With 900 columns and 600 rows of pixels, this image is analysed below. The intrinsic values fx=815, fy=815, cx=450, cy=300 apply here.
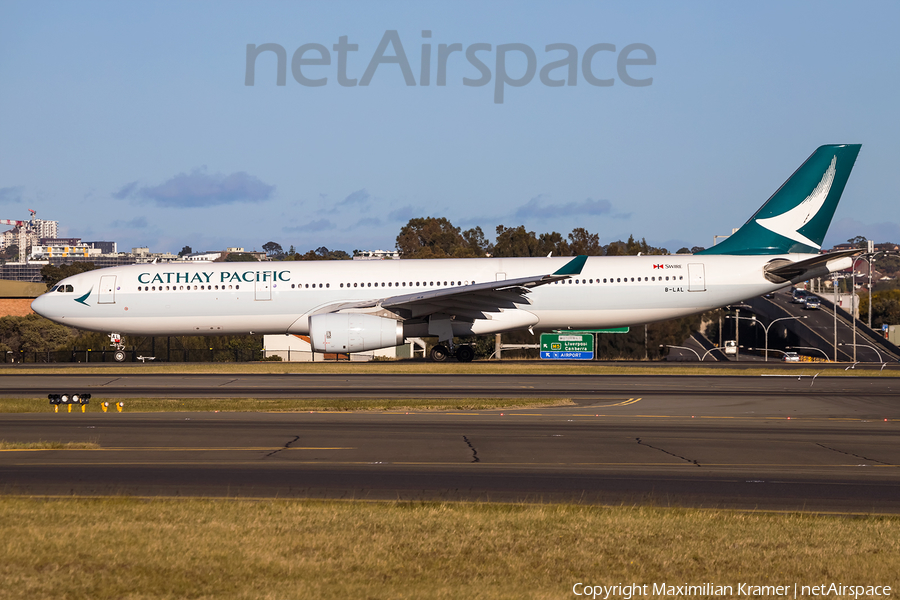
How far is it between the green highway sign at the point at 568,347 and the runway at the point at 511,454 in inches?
971

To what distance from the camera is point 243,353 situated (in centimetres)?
4897

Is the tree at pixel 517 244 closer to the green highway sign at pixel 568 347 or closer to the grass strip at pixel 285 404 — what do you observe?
the green highway sign at pixel 568 347

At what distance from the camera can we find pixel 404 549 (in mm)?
7195

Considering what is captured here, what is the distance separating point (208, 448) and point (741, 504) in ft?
27.0

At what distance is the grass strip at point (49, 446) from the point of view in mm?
13078

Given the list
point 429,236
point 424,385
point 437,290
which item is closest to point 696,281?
point 437,290

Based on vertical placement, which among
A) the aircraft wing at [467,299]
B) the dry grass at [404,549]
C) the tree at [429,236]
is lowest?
the dry grass at [404,549]

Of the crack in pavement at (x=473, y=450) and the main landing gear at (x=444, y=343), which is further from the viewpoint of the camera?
the main landing gear at (x=444, y=343)

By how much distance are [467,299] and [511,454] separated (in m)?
17.6

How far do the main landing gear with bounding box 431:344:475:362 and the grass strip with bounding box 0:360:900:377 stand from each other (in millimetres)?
482

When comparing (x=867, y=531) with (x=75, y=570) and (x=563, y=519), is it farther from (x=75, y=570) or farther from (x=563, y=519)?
(x=75, y=570)

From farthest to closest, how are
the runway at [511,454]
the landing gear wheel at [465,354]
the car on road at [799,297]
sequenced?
1. the car on road at [799,297]
2. the landing gear wheel at [465,354]
3. the runway at [511,454]

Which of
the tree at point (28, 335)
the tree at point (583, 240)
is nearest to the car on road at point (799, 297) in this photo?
the tree at point (583, 240)

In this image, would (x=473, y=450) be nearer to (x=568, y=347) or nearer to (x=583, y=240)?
(x=568, y=347)
